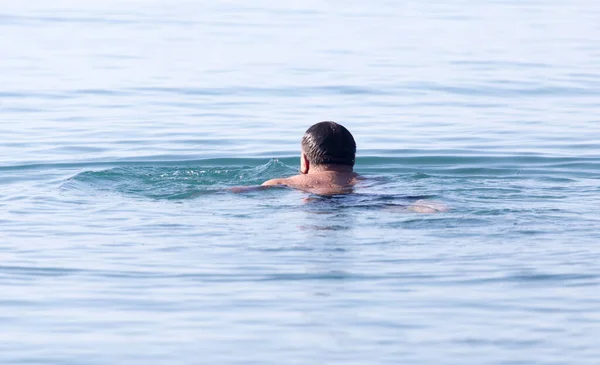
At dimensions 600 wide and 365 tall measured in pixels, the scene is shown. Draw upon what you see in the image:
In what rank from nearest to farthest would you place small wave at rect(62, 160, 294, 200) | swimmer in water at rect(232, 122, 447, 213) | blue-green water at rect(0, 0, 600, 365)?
blue-green water at rect(0, 0, 600, 365), swimmer in water at rect(232, 122, 447, 213), small wave at rect(62, 160, 294, 200)

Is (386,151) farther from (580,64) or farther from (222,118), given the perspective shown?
(580,64)

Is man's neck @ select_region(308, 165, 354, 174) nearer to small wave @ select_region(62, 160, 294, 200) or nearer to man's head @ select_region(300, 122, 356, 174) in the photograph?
man's head @ select_region(300, 122, 356, 174)

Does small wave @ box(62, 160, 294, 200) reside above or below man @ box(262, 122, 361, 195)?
below

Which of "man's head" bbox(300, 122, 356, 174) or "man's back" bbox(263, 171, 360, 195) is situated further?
"man's head" bbox(300, 122, 356, 174)

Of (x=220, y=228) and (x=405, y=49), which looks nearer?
(x=220, y=228)

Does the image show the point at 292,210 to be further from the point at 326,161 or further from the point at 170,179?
the point at 170,179

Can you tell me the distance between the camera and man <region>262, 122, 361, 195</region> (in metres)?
10.6

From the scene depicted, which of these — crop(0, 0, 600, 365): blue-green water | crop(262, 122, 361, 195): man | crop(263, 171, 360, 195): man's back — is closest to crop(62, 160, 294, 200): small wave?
crop(0, 0, 600, 365): blue-green water

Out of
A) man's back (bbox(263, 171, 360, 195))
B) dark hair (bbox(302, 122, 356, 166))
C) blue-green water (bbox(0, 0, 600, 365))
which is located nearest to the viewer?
blue-green water (bbox(0, 0, 600, 365))

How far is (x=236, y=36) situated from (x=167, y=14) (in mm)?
5716

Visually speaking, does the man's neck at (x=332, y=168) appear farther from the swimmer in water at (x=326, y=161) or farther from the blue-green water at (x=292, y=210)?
the blue-green water at (x=292, y=210)

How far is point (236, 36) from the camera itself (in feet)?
83.6

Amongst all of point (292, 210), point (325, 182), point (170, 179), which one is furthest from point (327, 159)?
point (170, 179)

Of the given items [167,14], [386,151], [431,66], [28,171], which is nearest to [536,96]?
[431,66]
